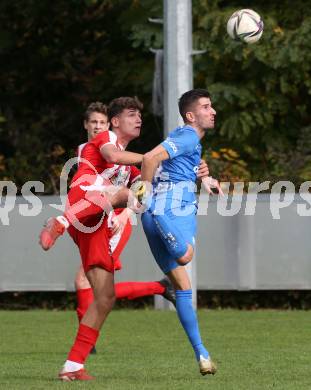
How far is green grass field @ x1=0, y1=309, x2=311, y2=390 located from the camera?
9141 millimetres

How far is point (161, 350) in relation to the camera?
1168cm

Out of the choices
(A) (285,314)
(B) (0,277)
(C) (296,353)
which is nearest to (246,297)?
(A) (285,314)

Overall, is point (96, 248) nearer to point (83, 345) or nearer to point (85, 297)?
point (83, 345)

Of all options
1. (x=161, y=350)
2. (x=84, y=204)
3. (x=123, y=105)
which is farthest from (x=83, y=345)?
(x=161, y=350)

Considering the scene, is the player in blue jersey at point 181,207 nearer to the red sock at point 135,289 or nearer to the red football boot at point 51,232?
the red football boot at point 51,232

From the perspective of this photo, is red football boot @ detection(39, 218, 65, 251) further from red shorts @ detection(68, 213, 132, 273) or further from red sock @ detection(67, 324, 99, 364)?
red sock @ detection(67, 324, 99, 364)

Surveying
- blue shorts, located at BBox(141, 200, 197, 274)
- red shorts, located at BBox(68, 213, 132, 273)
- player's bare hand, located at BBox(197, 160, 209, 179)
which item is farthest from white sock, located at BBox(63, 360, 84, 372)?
player's bare hand, located at BBox(197, 160, 209, 179)

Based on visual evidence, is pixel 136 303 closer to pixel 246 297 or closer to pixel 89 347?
pixel 246 297

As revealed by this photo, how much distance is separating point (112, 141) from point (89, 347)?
1436mm

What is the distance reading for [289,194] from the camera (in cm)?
1725

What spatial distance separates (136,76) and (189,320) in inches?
526

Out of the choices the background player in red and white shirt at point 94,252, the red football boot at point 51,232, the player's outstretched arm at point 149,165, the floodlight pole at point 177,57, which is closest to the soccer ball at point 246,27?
the floodlight pole at point 177,57

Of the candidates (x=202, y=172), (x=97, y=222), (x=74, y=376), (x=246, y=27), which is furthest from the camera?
(x=246, y=27)

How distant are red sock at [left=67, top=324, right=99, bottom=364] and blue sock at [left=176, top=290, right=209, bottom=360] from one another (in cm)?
62
